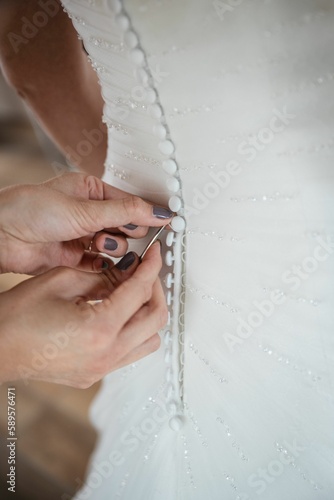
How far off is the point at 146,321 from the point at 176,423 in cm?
15

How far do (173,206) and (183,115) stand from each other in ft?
0.30

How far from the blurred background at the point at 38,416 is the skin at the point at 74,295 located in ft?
2.19

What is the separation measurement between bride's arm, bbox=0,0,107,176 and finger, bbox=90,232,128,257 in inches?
11.4

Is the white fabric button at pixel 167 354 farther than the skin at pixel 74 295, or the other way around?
the white fabric button at pixel 167 354

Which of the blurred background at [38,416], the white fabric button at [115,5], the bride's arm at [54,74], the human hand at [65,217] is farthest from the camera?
the blurred background at [38,416]

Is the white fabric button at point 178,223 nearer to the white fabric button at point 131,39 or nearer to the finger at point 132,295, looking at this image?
the finger at point 132,295

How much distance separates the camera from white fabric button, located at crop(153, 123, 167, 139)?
46 cm

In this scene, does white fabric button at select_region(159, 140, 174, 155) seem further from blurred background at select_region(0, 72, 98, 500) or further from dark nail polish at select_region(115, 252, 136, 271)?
blurred background at select_region(0, 72, 98, 500)

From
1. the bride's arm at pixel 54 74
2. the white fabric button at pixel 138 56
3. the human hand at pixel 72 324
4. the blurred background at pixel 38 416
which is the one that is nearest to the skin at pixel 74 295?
the human hand at pixel 72 324

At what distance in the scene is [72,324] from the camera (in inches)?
17.1

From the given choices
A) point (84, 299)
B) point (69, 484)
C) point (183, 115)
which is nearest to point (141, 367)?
point (84, 299)

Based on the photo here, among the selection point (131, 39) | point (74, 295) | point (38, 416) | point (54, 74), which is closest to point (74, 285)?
point (74, 295)

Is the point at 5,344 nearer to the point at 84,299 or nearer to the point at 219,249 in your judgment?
the point at 84,299

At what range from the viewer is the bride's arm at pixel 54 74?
78 cm
